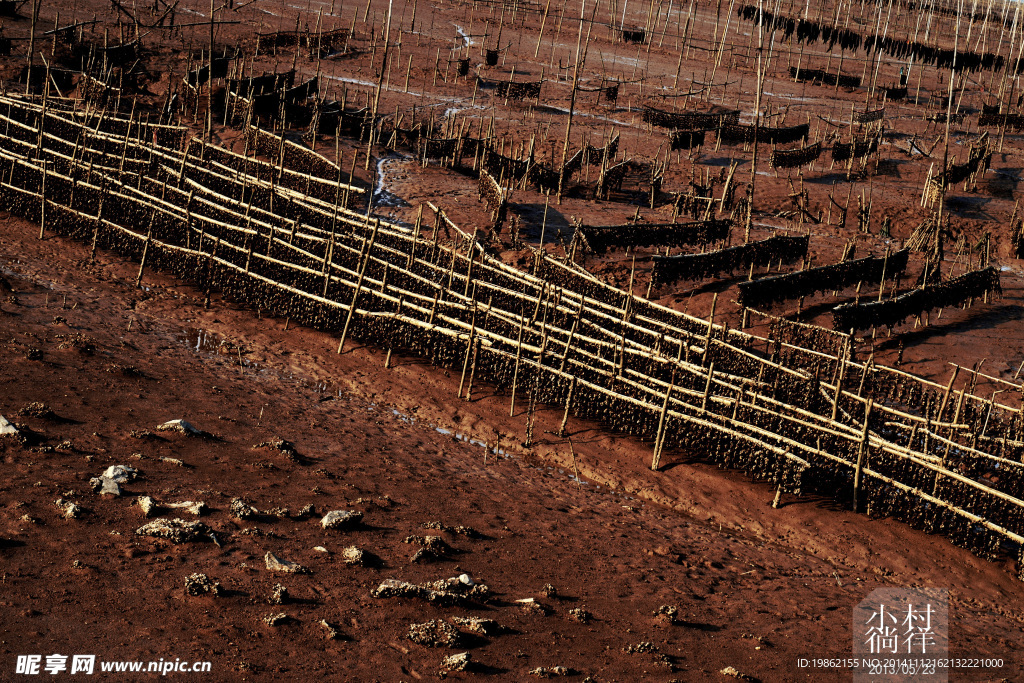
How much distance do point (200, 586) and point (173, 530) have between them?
2.33ft

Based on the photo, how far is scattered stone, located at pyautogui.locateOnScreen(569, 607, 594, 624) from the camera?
5961 millimetres

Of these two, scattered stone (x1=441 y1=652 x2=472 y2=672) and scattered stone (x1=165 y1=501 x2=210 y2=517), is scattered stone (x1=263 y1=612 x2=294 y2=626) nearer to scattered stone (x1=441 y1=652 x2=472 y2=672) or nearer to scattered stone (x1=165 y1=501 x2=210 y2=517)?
scattered stone (x1=441 y1=652 x2=472 y2=672)

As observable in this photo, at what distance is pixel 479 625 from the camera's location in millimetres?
5555

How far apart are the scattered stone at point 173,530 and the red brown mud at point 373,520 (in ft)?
0.23

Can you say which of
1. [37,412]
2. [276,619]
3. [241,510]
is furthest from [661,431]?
[37,412]

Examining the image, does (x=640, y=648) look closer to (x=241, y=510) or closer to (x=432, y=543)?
(x=432, y=543)

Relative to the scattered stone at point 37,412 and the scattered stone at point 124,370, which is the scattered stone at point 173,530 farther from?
the scattered stone at point 124,370

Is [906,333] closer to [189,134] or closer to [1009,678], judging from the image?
[1009,678]

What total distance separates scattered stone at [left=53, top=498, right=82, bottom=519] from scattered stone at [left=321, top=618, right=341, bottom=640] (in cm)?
205

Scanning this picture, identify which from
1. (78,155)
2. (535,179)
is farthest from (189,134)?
(535,179)

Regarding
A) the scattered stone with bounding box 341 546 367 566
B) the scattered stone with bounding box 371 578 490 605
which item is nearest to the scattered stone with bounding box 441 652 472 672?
the scattered stone with bounding box 371 578 490 605

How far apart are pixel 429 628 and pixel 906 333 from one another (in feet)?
35.1

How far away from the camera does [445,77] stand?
2886 cm

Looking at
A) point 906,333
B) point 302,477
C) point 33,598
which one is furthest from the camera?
point 906,333
